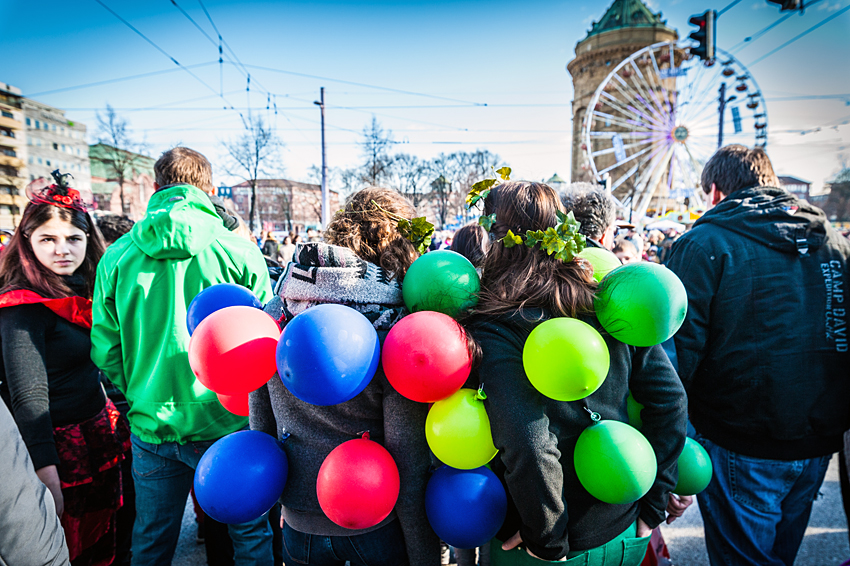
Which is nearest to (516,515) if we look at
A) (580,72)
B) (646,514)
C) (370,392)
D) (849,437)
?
(646,514)

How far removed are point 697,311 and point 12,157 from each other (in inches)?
2404

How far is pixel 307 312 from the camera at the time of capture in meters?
1.13

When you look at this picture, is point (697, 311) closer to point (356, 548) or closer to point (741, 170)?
point (741, 170)

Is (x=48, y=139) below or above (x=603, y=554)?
above

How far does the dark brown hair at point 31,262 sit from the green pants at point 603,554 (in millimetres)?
2291

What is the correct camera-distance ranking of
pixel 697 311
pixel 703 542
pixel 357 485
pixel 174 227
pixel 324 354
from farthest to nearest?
pixel 703 542 < pixel 697 311 < pixel 174 227 < pixel 357 485 < pixel 324 354

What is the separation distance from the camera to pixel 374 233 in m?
1.46

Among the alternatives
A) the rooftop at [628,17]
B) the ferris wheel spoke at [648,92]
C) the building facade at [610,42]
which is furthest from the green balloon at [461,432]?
the rooftop at [628,17]

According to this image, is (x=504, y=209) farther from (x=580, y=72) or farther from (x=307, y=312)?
(x=580, y=72)

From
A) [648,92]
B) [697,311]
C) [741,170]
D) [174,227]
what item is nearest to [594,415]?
[697,311]

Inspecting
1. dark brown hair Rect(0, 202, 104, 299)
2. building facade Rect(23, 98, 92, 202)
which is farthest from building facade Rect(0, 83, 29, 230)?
dark brown hair Rect(0, 202, 104, 299)

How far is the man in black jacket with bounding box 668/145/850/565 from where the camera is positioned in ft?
6.02

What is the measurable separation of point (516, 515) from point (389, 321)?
29.6 inches

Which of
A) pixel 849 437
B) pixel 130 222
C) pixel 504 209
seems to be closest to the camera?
pixel 504 209
